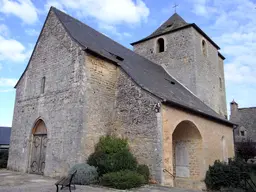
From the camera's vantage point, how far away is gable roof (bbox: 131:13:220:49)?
1879cm

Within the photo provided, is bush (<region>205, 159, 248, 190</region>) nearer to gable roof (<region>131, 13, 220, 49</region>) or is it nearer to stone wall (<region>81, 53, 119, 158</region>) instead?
stone wall (<region>81, 53, 119, 158</region>)

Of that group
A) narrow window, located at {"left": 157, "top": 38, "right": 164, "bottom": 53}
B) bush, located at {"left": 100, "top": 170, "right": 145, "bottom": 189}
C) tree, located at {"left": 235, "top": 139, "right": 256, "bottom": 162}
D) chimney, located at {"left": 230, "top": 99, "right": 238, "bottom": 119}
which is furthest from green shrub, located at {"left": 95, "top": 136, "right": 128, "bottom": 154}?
chimney, located at {"left": 230, "top": 99, "right": 238, "bottom": 119}

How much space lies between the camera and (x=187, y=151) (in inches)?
509

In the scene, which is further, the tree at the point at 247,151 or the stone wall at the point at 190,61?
the tree at the point at 247,151

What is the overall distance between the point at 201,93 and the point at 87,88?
10.0 m

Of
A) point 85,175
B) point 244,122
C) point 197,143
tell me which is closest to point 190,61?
point 197,143

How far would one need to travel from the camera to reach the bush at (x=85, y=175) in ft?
28.4

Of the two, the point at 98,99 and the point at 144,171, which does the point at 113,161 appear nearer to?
the point at 144,171

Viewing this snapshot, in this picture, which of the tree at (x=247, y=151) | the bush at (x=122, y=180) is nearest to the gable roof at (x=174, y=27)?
the tree at (x=247, y=151)

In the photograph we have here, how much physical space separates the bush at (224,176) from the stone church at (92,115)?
0.48 m

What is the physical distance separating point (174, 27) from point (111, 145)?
12944 mm

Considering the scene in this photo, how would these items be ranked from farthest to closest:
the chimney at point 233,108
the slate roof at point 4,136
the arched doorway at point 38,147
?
the chimney at point 233,108 < the slate roof at point 4,136 < the arched doorway at point 38,147

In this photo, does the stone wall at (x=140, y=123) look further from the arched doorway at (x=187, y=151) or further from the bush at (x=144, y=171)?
the arched doorway at (x=187, y=151)

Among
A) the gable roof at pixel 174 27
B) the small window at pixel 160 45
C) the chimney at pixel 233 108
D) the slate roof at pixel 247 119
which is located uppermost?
the gable roof at pixel 174 27
